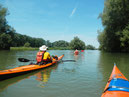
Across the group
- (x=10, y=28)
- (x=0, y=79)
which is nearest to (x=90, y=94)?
(x=0, y=79)

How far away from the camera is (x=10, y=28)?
153ft

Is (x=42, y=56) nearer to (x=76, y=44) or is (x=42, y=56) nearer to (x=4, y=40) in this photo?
(x=4, y=40)

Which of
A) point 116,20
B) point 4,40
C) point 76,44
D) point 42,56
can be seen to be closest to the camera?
point 42,56

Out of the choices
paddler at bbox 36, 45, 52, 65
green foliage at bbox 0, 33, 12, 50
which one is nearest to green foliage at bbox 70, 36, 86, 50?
green foliage at bbox 0, 33, 12, 50

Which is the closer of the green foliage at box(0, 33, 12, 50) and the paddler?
the paddler

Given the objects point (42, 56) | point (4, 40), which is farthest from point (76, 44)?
point (42, 56)

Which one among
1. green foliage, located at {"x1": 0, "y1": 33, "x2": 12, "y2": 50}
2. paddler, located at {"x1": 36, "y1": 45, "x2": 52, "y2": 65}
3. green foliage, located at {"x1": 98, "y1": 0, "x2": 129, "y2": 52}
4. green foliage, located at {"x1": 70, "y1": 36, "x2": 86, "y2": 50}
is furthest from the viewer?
green foliage, located at {"x1": 70, "y1": 36, "x2": 86, "y2": 50}

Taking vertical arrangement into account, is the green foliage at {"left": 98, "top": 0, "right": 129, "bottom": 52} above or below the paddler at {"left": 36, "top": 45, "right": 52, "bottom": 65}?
above

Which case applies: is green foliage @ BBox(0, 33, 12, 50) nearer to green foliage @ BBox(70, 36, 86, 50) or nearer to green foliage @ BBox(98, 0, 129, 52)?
green foliage @ BBox(98, 0, 129, 52)

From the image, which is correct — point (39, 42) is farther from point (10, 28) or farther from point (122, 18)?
point (122, 18)

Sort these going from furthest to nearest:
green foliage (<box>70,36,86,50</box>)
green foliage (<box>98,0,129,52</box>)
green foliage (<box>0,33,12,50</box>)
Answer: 1. green foliage (<box>70,36,86,50</box>)
2. green foliage (<box>0,33,12,50</box>)
3. green foliage (<box>98,0,129,52</box>)

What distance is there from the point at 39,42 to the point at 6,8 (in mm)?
94708

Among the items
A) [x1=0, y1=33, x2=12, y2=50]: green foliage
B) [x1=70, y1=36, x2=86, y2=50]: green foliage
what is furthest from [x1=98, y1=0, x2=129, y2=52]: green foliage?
[x1=70, y1=36, x2=86, y2=50]: green foliage

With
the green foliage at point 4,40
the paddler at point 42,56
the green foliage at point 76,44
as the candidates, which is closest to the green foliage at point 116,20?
the paddler at point 42,56
